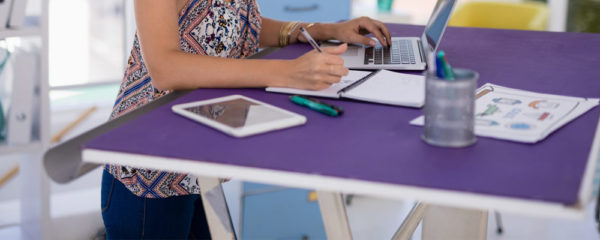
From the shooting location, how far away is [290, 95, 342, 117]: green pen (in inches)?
50.1

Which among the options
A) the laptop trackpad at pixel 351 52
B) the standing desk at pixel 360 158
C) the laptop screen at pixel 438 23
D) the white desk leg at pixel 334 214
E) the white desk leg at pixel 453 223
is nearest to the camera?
the standing desk at pixel 360 158

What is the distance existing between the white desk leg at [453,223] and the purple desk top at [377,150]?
14 centimetres

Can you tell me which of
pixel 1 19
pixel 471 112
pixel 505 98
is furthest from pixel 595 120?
pixel 1 19

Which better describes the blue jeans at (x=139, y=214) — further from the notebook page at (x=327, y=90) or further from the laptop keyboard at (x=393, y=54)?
the laptop keyboard at (x=393, y=54)

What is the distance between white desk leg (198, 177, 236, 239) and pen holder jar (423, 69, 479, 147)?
0.43 metres

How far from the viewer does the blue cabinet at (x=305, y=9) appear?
293 cm

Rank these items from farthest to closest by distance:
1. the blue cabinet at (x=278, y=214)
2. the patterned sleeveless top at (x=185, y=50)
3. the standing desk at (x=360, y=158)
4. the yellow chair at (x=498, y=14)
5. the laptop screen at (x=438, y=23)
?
the yellow chair at (x=498, y=14) → the blue cabinet at (x=278, y=214) → the laptop screen at (x=438, y=23) → the patterned sleeveless top at (x=185, y=50) → the standing desk at (x=360, y=158)

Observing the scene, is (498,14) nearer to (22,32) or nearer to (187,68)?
(22,32)

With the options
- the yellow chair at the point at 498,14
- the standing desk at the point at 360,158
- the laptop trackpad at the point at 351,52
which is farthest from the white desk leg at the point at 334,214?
the yellow chair at the point at 498,14

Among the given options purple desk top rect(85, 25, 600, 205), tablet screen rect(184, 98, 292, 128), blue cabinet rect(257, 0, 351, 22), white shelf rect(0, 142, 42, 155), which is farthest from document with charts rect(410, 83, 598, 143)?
white shelf rect(0, 142, 42, 155)

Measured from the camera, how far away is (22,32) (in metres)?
Result: 2.45

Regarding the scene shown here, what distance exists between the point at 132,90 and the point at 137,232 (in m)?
0.30

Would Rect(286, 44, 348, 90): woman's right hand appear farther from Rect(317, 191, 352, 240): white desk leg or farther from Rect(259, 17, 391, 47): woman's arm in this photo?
Rect(259, 17, 391, 47): woman's arm

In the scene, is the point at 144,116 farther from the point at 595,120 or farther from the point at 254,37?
the point at 595,120
